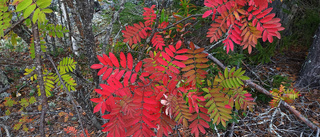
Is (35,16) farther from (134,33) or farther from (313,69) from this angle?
(313,69)

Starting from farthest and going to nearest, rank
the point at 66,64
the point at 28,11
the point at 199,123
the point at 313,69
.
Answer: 1. the point at 313,69
2. the point at 66,64
3. the point at 199,123
4. the point at 28,11

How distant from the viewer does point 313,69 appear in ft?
10.7

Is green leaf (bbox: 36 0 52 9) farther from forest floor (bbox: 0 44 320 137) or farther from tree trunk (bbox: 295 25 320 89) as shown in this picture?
tree trunk (bbox: 295 25 320 89)

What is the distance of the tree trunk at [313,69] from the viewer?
3.18m

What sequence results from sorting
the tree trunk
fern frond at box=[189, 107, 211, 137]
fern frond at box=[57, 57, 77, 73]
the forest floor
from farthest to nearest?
the tree trunk < the forest floor < fern frond at box=[57, 57, 77, 73] < fern frond at box=[189, 107, 211, 137]

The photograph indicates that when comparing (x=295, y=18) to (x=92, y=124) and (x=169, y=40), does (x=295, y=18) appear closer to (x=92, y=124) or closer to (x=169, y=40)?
(x=169, y=40)

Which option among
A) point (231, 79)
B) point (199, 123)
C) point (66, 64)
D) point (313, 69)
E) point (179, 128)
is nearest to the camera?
point (199, 123)

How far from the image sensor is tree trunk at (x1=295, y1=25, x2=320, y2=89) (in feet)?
10.4

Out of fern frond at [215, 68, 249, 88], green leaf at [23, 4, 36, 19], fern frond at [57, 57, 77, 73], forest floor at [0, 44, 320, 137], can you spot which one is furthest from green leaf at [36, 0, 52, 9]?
forest floor at [0, 44, 320, 137]

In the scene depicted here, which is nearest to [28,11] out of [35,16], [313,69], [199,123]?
[35,16]

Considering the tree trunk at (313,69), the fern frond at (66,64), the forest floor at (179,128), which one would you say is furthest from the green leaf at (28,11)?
the tree trunk at (313,69)

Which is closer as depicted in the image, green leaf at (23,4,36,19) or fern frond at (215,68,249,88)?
green leaf at (23,4,36,19)

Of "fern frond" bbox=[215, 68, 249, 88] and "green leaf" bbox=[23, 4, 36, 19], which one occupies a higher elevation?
"green leaf" bbox=[23, 4, 36, 19]

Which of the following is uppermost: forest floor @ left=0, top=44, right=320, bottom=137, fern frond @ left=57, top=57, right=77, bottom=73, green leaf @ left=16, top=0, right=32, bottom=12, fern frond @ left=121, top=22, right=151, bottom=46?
green leaf @ left=16, top=0, right=32, bottom=12
